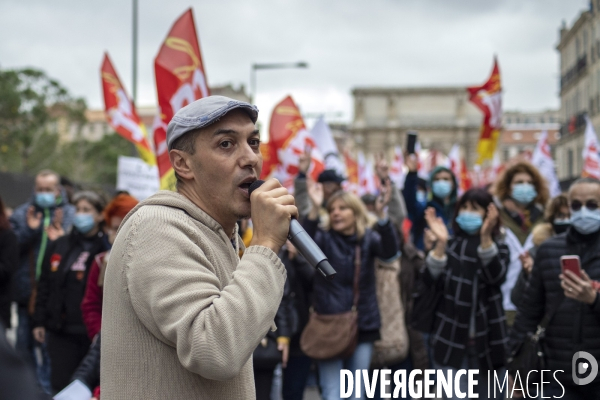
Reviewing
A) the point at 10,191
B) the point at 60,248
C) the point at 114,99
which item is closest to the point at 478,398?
the point at 60,248

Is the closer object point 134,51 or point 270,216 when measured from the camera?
point 270,216

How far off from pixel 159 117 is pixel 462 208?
118 inches

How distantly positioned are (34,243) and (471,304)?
15.0ft

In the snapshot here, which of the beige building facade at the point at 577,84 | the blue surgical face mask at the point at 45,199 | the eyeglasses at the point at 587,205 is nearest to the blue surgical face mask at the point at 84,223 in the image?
the blue surgical face mask at the point at 45,199

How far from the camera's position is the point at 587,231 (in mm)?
4746

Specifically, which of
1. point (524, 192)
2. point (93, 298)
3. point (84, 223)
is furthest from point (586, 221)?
point (84, 223)

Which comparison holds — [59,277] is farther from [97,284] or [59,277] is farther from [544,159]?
[544,159]

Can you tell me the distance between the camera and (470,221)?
20.1 feet

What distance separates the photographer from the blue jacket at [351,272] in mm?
6469

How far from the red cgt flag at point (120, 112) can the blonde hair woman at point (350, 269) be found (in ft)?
13.2

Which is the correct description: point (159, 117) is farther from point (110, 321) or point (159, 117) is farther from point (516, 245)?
point (110, 321)

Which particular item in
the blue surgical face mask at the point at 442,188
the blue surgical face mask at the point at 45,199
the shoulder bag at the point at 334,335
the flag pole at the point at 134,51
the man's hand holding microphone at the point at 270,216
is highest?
the flag pole at the point at 134,51

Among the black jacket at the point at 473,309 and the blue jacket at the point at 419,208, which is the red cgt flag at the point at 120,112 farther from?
the black jacket at the point at 473,309

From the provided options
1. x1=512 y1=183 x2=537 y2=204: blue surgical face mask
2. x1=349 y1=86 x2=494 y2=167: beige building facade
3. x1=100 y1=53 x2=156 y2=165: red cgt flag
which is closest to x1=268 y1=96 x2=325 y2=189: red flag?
x1=100 y1=53 x2=156 y2=165: red cgt flag
